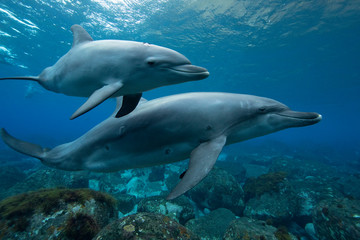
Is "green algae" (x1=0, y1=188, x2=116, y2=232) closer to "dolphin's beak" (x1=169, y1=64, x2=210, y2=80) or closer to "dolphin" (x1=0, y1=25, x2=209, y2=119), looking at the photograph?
"dolphin" (x1=0, y1=25, x2=209, y2=119)

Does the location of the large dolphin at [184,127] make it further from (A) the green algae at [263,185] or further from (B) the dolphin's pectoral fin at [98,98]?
(A) the green algae at [263,185]

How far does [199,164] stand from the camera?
8.05 ft

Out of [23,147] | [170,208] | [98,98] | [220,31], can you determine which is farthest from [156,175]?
[220,31]

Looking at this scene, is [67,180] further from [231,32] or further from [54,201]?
[231,32]

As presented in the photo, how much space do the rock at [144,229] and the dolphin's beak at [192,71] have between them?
2.41 meters

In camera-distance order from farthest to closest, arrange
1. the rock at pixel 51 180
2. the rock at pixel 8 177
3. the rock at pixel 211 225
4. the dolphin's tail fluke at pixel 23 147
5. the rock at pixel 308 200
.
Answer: the rock at pixel 8 177 → the rock at pixel 51 180 → the rock at pixel 308 200 → the rock at pixel 211 225 → the dolphin's tail fluke at pixel 23 147

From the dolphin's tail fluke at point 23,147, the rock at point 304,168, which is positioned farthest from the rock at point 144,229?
the rock at point 304,168

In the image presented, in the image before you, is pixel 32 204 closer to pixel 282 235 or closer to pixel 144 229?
pixel 144 229

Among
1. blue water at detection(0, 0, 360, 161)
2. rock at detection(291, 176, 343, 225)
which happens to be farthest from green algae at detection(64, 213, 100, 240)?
blue water at detection(0, 0, 360, 161)

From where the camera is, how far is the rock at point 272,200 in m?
6.67

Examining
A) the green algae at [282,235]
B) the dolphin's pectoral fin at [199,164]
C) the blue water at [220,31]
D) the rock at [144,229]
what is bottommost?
the rock at [144,229]

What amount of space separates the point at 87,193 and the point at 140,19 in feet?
60.0

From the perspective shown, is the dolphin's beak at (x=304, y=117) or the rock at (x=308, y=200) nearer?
the dolphin's beak at (x=304, y=117)

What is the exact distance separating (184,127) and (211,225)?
16.1 feet
